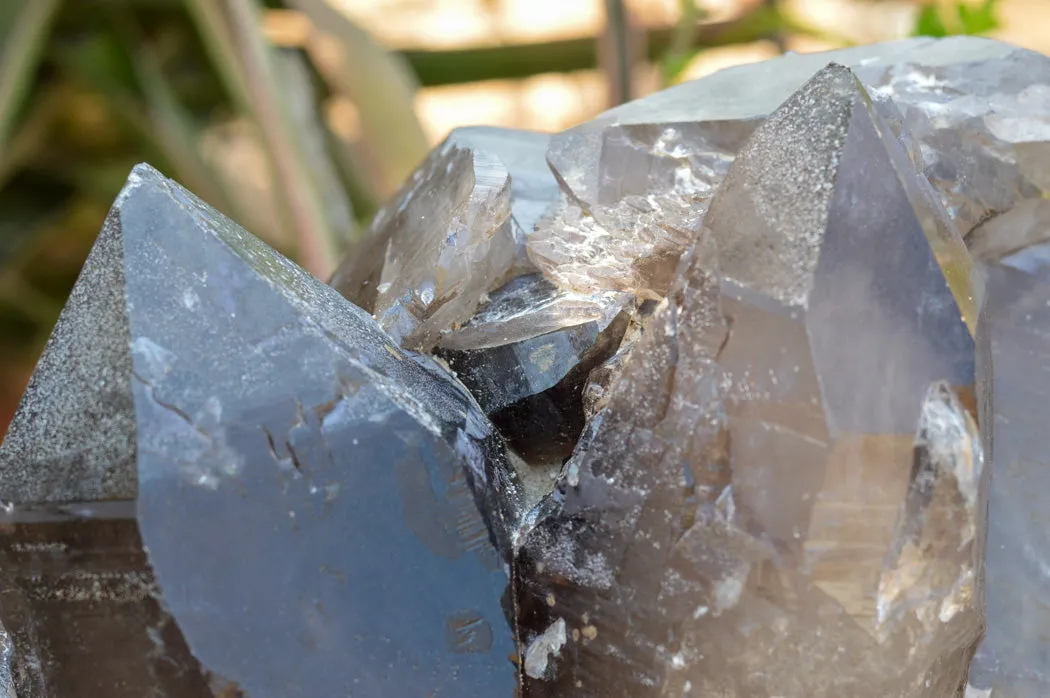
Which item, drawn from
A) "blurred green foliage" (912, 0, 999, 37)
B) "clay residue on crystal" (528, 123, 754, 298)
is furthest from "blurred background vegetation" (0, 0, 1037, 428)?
"clay residue on crystal" (528, 123, 754, 298)

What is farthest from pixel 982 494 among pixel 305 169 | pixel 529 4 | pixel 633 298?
pixel 529 4

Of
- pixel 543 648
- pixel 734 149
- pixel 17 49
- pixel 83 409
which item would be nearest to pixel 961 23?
pixel 734 149

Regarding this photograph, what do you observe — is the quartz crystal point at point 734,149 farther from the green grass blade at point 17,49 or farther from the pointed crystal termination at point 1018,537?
the green grass blade at point 17,49

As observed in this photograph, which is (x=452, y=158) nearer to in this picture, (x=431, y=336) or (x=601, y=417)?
(x=431, y=336)

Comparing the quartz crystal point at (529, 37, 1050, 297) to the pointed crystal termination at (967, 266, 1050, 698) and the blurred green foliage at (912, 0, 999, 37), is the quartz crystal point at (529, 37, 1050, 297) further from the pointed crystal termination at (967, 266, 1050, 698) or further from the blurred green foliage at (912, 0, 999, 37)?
the blurred green foliage at (912, 0, 999, 37)

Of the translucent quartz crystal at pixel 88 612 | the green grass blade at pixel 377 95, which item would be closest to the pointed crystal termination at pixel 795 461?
the translucent quartz crystal at pixel 88 612

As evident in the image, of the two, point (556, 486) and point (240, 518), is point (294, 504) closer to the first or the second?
point (240, 518)

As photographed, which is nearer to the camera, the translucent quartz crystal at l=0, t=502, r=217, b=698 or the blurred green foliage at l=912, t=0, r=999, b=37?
the translucent quartz crystal at l=0, t=502, r=217, b=698
